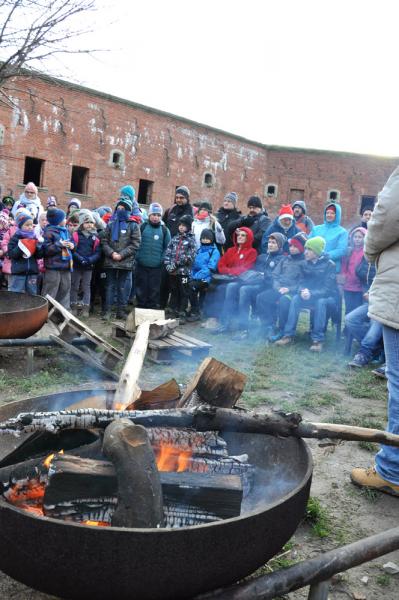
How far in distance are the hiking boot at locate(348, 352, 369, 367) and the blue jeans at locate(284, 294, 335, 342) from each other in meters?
0.83

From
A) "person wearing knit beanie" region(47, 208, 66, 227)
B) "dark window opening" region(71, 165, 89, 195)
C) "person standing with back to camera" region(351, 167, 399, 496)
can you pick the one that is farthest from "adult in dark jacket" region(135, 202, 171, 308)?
"dark window opening" region(71, 165, 89, 195)

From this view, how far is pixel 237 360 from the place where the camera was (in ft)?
21.0

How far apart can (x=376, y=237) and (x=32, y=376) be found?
378cm

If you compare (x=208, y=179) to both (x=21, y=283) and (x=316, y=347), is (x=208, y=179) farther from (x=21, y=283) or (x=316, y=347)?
(x=316, y=347)

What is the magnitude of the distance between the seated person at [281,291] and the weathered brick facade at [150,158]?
434 inches

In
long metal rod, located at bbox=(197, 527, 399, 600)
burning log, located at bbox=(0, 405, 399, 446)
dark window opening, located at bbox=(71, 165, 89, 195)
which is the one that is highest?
dark window opening, located at bbox=(71, 165, 89, 195)

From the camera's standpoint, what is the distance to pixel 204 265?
8828 millimetres

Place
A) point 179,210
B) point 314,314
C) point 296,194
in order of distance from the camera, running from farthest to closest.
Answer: point 296,194
point 179,210
point 314,314

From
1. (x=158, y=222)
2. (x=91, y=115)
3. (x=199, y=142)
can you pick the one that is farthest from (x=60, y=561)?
(x=199, y=142)

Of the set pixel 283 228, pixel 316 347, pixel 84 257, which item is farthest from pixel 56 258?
pixel 316 347

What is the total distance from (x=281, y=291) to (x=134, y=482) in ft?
19.8

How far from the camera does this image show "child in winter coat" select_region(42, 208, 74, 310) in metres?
7.56

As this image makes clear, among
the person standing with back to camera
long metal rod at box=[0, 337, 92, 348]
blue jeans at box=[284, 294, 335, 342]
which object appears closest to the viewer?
the person standing with back to camera

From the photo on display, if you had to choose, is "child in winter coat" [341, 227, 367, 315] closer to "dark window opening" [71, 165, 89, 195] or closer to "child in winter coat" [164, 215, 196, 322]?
"child in winter coat" [164, 215, 196, 322]
